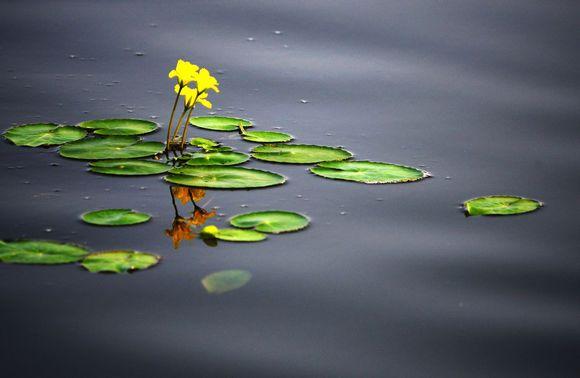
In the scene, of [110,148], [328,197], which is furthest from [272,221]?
[110,148]

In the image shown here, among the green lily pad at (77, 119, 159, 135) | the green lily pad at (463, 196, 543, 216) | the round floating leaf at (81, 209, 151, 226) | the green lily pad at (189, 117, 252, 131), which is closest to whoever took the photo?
the round floating leaf at (81, 209, 151, 226)

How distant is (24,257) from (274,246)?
628mm

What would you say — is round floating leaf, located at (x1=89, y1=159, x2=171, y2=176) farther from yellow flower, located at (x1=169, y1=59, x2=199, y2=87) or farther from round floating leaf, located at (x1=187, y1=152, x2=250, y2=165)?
yellow flower, located at (x1=169, y1=59, x2=199, y2=87)

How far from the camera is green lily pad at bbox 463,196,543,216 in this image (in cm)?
290

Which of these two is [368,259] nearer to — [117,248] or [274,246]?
[274,246]

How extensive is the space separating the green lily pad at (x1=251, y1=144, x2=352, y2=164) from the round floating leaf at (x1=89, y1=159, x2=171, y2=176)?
31 centimetres

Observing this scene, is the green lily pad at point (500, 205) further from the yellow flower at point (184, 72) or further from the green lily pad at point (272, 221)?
the yellow flower at point (184, 72)

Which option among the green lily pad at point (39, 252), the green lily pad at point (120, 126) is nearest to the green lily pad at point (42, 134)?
the green lily pad at point (120, 126)

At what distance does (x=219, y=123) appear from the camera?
3412 mm

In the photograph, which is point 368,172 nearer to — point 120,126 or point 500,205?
point 500,205

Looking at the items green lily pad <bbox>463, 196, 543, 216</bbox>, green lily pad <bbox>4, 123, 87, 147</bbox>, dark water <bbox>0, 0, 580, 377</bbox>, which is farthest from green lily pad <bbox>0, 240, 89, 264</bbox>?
green lily pad <bbox>463, 196, 543, 216</bbox>

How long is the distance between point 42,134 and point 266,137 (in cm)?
72

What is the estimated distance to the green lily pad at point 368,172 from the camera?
305 centimetres

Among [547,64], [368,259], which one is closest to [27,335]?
[368,259]
